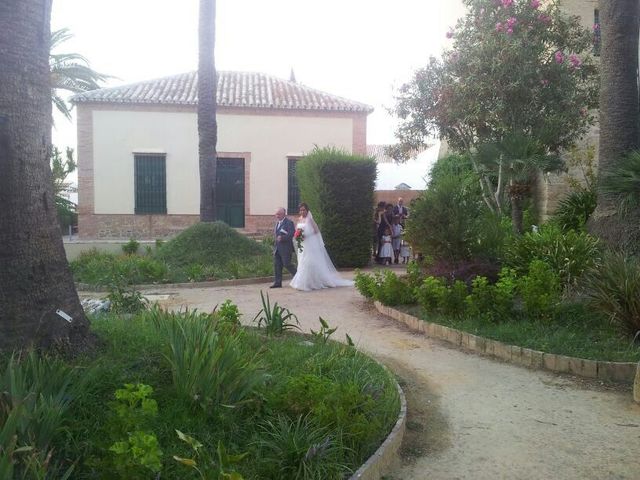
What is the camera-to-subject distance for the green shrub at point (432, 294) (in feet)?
24.4

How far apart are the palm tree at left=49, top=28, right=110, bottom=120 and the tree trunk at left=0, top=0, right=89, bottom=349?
24.6m

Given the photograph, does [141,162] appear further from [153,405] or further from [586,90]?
[153,405]

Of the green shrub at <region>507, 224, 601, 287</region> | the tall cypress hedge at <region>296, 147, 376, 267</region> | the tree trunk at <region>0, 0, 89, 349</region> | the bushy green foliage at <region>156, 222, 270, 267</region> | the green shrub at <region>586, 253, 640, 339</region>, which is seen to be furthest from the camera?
the tall cypress hedge at <region>296, 147, 376, 267</region>

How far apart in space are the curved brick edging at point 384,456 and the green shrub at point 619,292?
2999 millimetres

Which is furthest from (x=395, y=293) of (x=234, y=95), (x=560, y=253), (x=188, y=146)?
(x=234, y=95)

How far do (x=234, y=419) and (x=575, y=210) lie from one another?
8.77m

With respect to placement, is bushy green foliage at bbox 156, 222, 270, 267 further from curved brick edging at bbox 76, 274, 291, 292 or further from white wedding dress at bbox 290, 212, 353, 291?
white wedding dress at bbox 290, 212, 353, 291

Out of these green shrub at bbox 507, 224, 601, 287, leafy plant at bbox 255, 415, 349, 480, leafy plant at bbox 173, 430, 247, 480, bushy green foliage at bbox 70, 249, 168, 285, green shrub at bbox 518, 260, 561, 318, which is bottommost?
leafy plant at bbox 255, 415, 349, 480

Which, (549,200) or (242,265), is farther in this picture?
(549,200)

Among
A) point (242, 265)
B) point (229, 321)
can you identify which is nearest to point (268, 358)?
point (229, 321)

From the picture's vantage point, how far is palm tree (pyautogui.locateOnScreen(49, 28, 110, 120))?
87.1 ft

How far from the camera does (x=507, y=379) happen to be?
5.62 m

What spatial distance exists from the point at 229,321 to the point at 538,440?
114 inches

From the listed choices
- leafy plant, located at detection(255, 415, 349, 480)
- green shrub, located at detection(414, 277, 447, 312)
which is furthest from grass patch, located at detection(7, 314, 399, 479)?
green shrub, located at detection(414, 277, 447, 312)
